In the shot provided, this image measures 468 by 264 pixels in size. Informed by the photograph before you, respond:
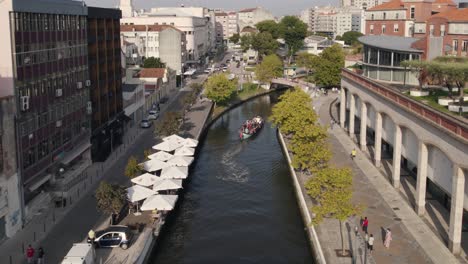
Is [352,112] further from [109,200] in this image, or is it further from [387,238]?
[109,200]

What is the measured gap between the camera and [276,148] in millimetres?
69875

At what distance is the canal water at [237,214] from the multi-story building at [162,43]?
66640mm

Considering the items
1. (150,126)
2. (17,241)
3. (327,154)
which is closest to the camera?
(17,241)

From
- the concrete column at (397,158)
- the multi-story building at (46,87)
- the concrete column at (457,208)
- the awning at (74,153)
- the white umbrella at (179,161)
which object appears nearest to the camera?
the concrete column at (457,208)

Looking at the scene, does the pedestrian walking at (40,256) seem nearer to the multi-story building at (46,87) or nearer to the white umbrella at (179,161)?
the multi-story building at (46,87)

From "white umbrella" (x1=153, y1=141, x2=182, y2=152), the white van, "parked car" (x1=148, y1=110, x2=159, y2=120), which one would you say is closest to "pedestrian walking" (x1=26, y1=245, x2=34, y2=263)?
A: the white van

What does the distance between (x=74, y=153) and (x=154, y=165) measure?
7400 millimetres

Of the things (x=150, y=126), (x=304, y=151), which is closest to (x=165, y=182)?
(x=304, y=151)

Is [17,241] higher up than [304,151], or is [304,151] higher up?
[304,151]

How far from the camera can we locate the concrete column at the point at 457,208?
33.6 m

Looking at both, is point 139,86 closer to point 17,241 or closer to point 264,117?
point 264,117

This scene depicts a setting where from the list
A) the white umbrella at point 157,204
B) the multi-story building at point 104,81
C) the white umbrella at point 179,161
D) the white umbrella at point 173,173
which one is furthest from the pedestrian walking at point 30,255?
the multi-story building at point 104,81

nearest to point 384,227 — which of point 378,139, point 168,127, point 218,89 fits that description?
point 378,139

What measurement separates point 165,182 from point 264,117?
4859 centimetres
